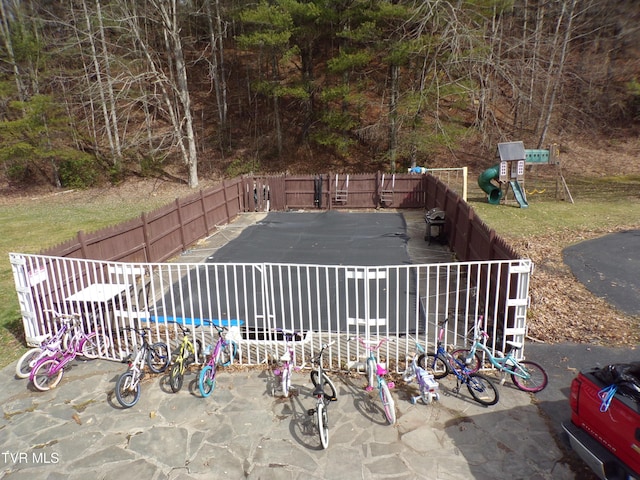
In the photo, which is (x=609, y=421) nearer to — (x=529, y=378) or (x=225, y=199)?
(x=529, y=378)

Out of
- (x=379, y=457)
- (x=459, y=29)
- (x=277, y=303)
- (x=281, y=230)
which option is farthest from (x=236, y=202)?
(x=379, y=457)

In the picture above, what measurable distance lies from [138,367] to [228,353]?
4.17ft

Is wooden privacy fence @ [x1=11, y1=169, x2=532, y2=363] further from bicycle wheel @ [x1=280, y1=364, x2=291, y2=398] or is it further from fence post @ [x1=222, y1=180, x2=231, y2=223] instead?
bicycle wheel @ [x1=280, y1=364, x2=291, y2=398]

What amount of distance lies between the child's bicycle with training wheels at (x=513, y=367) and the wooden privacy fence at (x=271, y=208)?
136cm

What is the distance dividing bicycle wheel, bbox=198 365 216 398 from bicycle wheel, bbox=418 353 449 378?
9.40 ft

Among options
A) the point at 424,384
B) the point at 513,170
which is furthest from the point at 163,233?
the point at 513,170

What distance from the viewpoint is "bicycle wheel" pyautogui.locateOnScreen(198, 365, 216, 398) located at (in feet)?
18.1

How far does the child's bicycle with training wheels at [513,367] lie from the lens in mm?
5535

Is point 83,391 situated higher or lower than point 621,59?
lower

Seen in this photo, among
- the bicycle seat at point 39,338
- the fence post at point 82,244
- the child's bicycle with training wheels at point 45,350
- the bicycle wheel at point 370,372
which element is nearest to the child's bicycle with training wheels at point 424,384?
the bicycle wheel at point 370,372

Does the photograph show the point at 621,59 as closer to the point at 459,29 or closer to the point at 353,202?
the point at 459,29

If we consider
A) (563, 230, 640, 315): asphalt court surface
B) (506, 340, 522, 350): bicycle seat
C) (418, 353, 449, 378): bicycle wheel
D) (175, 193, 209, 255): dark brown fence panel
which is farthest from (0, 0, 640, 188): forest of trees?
(418, 353, 449, 378): bicycle wheel

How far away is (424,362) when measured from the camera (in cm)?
588

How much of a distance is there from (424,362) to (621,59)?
3975 cm
